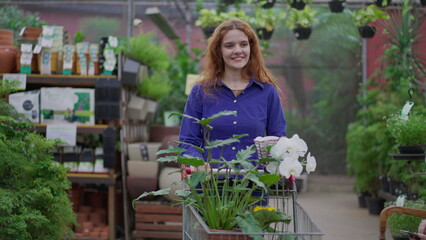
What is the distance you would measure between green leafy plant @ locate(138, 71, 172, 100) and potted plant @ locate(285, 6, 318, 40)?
215 cm

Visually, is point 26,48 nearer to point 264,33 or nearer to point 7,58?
point 7,58

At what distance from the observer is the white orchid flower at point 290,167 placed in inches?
82.0

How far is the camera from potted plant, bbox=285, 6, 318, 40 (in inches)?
314

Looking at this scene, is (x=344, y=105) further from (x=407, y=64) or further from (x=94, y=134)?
(x=94, y=134)

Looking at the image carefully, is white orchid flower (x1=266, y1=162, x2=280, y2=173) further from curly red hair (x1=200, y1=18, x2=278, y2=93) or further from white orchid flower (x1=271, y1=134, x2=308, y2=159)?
curly red hair (x1=200, y1=18, x2=278, y2=93)

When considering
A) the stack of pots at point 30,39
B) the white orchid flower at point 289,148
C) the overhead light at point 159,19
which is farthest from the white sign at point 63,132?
the white orchid flower at point 289,148

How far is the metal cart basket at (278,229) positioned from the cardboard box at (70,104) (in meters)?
3.36

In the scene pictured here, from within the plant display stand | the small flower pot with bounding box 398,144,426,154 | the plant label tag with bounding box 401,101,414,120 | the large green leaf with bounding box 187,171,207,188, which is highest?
→ the plant label tag with bounding box 401,101,414,120

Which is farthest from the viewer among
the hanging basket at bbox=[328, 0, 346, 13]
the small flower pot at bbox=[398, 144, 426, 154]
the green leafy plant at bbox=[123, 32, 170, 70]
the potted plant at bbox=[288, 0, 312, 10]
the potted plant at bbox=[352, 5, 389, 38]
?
the potted plant at bbox=[288, 0, 312, 10]

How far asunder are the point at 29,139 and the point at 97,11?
7.30m

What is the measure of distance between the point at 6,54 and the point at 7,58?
4 cm

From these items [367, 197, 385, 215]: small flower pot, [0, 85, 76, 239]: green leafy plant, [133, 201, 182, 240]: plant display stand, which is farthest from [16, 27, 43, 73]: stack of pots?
[367, 197, 385, 215]: small flower pot

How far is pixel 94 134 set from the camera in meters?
6.03

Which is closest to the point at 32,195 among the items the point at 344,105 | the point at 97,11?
the point at 97,11
